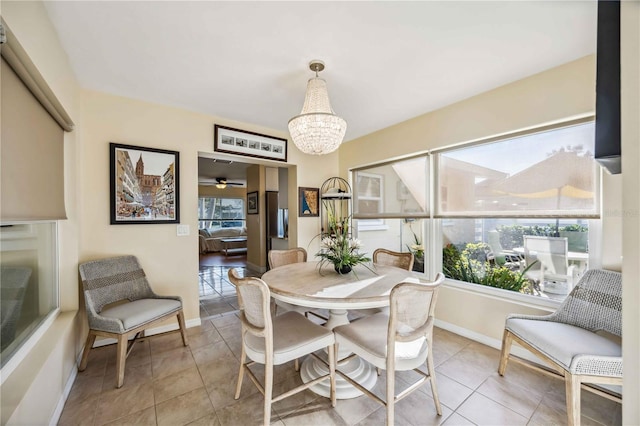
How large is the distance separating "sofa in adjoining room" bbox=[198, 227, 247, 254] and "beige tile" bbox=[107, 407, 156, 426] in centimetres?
650

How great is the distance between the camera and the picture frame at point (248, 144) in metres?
3.08

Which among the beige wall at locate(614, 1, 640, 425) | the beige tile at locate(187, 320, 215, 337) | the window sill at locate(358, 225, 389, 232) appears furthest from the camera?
the window sill at locate(358, 225, 389, 232)

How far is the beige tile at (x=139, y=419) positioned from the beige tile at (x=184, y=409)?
1.3 inches

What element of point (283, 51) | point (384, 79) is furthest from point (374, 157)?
point (283, 51)

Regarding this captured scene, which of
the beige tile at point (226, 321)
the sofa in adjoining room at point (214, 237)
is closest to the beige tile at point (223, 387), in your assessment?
the beige tile at point (226, 321)

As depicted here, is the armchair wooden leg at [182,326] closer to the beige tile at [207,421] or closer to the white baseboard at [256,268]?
the beige tile at [207,421]

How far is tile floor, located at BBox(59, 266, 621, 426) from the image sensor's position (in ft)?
5.16

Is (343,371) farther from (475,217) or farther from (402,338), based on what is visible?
(475,217)

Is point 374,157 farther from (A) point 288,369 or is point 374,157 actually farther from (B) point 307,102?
(A) point 288,369

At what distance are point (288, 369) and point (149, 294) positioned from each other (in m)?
1.57

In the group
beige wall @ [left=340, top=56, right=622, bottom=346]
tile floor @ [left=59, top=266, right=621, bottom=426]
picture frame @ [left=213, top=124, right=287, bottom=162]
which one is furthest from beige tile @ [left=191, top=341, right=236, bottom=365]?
beige wall @ [left=340, top=56, right=622, bottom=346]

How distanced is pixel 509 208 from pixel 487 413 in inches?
65.9

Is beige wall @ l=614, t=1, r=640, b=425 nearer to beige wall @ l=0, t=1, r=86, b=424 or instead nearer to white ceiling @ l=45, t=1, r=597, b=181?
white ceiling @ l=45, t=1, r=597, b=181

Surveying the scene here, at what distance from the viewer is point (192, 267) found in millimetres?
2930
